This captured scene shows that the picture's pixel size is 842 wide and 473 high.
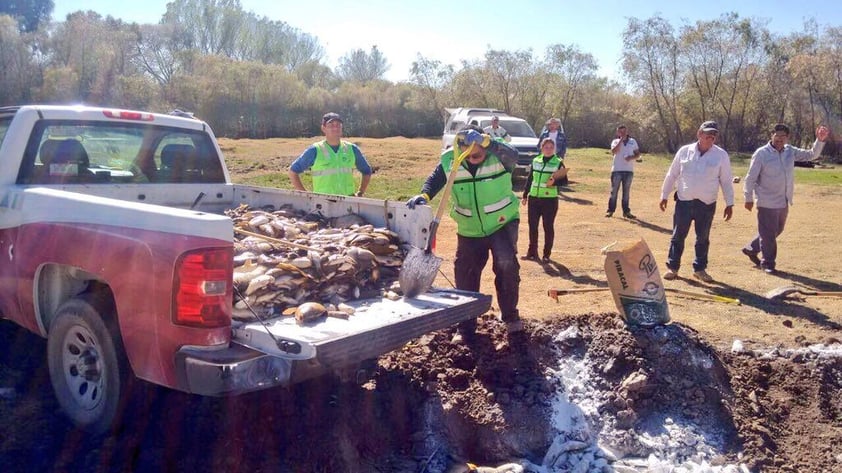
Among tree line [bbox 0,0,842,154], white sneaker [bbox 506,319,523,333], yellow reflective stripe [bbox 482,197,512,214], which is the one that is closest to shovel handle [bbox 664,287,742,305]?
white sneaker [bbox 506,319,523,333]

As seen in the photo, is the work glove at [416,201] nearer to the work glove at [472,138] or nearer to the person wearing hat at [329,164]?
the work glove at [472,138]

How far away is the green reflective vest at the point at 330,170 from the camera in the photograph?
21.8 ft

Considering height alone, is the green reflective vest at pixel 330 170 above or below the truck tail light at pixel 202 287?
above

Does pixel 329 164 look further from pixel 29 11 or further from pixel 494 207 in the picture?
pixel 29 11

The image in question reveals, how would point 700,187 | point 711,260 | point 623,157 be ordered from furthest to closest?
point 623,157 → point 711,260 → point 700,187

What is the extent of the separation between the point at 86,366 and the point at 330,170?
3356 millimetres

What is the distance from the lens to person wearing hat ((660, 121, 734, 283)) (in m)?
7.33

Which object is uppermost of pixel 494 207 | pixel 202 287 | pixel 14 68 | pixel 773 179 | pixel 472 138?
pixel 14 68

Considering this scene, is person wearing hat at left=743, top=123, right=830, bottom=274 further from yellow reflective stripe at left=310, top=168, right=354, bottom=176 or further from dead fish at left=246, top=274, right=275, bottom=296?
dead fish at left=246, top=274, right=275, bottom=296

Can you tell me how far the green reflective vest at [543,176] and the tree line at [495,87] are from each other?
2806 cm

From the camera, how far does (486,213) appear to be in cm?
526

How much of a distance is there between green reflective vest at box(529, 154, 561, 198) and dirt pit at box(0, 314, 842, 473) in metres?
3.59

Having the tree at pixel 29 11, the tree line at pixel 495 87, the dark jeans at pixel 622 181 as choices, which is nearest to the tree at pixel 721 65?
the tree line at pixel 495 87

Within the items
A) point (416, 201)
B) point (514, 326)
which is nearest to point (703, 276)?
point (514, 326)
